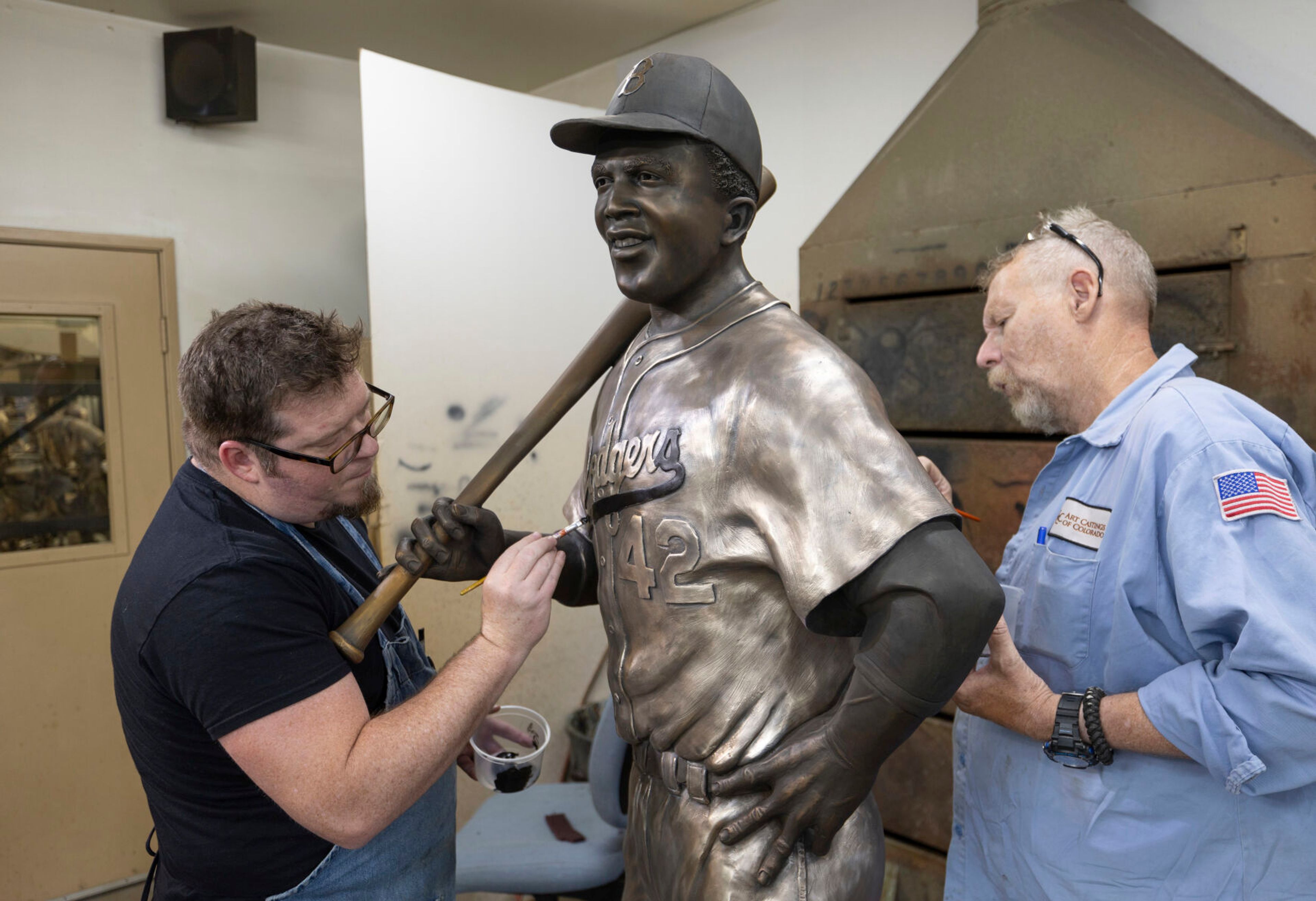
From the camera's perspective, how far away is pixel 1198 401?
4.14 ft

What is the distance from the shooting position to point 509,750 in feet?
5.28

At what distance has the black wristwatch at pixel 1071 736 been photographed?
1251 millimetres

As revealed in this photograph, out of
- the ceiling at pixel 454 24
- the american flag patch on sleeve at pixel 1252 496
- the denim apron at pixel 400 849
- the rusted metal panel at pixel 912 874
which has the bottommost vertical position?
the rusted metal panel at pixel 912 874

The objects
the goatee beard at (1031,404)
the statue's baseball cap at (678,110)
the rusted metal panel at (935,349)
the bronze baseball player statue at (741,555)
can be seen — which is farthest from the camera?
the rusted metal panel at (935,349)

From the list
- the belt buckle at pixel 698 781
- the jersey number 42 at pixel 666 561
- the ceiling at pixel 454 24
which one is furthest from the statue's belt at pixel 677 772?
the ceiling at pixel 454 24

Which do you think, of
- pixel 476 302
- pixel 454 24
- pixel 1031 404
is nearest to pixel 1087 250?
pixel 1031 404

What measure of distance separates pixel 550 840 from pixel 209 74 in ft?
9.09

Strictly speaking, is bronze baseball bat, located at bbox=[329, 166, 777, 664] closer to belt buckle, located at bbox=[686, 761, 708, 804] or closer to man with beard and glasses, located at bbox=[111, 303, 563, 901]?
man with beard and glasses, located at bbox=[111, 303, 563, 901]

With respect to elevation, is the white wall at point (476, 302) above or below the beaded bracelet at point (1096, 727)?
above

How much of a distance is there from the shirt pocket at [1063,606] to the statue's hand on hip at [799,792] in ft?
1.55

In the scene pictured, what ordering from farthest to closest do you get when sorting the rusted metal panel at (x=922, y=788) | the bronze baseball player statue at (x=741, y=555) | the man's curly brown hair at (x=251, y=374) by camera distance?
the rusted metal panel at (x=922, y=788)
the man's curly brown hair at (x=251, y=374)
the bronze baseball player statue at (x=741, y=555)

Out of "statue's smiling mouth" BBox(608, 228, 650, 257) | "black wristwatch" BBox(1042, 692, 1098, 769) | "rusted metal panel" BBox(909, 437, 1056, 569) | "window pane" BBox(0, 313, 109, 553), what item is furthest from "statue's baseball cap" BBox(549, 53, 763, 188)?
"window pane" BBox(0, 313, 109, 553)

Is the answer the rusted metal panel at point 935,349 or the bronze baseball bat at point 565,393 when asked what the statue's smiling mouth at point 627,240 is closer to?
the bronze baseball bat at point 565,393

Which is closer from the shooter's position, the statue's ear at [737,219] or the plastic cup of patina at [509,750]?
the statue's ear at [737,219]
